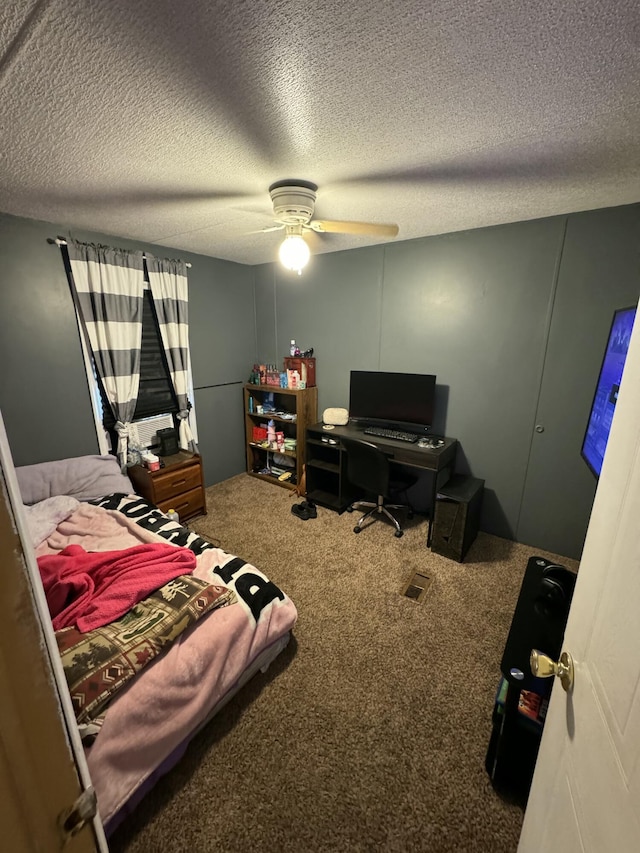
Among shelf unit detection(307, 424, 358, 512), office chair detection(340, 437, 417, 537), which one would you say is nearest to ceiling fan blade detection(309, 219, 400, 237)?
office chair detection(340, 437, 417, 537)

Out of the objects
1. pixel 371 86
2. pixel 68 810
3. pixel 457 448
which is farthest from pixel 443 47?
pixel 457 448

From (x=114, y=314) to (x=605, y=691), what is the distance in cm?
338

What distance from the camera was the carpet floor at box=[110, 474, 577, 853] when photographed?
121 cm

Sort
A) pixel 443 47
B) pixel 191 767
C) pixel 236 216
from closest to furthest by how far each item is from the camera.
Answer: pixel 443 47 → pixel 191 767 → pixel 236 216

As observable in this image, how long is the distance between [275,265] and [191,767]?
385cm

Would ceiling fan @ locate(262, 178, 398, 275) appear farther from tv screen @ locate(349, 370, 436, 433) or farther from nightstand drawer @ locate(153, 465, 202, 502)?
nightstand drawer @ locate(153, 465, 202, 502)

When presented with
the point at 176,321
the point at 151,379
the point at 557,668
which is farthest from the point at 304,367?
the point at 557,668

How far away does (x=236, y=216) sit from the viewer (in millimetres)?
2258

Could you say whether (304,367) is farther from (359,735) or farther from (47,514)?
(359,735)

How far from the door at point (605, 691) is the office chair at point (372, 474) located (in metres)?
1.90

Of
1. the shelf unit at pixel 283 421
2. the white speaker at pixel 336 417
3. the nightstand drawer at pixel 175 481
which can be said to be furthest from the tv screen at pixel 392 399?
the nightstand drawer at pixel 175 481

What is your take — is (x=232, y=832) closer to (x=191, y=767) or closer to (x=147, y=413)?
(x=191, y=767)

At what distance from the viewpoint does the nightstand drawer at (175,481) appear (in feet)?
9.47

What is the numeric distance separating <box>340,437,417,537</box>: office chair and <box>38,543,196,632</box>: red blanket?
1509 mm
